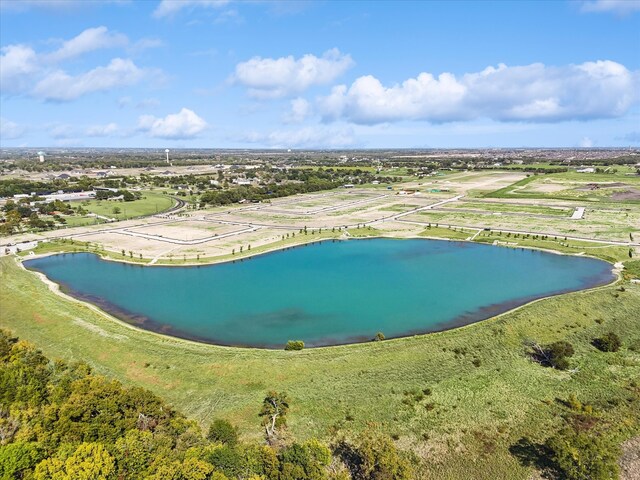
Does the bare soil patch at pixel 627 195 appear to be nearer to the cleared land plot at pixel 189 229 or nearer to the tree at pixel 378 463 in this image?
the cleared land plot at pixel 189 229

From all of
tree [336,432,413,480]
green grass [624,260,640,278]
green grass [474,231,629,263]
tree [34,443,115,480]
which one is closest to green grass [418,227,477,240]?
green grass [474,231,629,263]

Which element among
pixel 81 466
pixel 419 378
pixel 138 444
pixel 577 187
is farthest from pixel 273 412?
pixel 577 187

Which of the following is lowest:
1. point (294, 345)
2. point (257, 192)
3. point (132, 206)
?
point (294, 345)

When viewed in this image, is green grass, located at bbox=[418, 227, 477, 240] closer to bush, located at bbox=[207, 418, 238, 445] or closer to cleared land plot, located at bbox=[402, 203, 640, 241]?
cleared land plot, located at bbox=[402, 203, 640, 241]

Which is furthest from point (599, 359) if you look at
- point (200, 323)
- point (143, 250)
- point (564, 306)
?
point (143, 250)

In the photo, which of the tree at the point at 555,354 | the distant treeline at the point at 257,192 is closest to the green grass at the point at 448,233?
the tree at the point at 555,354

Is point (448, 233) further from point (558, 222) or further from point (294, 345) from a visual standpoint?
point (294, 345)
